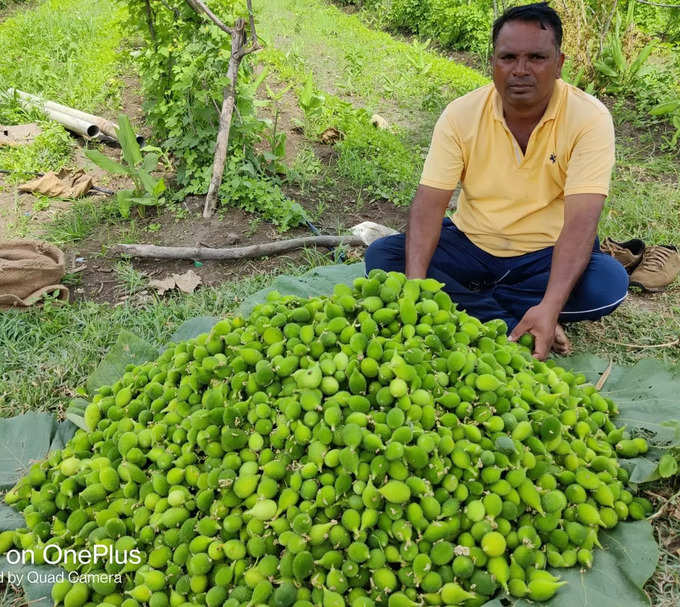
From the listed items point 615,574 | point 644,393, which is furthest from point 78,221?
point 615,574

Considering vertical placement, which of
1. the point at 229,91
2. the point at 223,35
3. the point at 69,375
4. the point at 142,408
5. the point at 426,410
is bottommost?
the point at 69,375

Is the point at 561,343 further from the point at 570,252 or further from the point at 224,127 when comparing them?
the point at 224,127

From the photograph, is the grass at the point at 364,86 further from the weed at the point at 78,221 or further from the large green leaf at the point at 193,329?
the large green leaf at the point at 193,329

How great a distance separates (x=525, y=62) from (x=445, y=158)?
0.53 meters

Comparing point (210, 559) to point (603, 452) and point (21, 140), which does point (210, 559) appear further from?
point (21, 140)

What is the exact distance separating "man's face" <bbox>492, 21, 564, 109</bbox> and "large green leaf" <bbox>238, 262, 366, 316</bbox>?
114cm

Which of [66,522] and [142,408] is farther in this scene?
[142,408]

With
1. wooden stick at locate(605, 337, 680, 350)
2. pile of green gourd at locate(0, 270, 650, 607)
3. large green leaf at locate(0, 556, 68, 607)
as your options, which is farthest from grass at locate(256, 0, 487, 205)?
large green leaf at locate(0, 556, 68, 607)

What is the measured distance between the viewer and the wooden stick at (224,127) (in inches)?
156

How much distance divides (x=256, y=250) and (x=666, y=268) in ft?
7.96

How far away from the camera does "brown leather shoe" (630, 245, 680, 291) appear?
11.0ft

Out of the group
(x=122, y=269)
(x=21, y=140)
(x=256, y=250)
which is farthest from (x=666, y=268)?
(x=21, y=140)

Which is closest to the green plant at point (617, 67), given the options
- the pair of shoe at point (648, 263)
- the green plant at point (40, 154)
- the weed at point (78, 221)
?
the pair of shoe at point (648, 263)

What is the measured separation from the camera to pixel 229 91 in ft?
13.2
